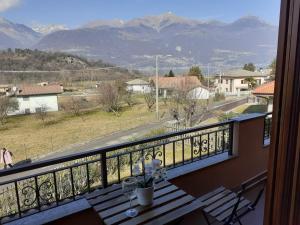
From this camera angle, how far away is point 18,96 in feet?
43.7

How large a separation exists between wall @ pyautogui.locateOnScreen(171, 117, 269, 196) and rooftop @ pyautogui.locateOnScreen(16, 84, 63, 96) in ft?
39.0

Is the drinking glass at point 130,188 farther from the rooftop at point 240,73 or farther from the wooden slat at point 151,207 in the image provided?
the rooftop at point 240,73

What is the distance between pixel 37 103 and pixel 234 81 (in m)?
15.8

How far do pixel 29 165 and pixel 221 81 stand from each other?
65.5ft

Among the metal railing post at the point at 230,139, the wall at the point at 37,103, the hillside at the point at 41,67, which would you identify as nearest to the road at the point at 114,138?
the wall at the point at 37,103

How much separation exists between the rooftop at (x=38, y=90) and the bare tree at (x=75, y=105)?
0.98m

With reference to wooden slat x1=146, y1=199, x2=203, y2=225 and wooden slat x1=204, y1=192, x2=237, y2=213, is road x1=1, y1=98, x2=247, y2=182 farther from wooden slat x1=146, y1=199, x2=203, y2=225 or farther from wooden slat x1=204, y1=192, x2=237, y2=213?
wooden slat x1=146, y1=199, x2=203, y2=225

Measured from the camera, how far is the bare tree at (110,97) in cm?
1467

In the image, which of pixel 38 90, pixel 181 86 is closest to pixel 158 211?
pixel 38 90

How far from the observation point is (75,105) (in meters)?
14.3

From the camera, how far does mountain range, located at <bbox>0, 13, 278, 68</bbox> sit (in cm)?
1648

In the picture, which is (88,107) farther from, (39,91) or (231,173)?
(231,173)

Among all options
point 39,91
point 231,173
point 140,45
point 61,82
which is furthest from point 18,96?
point 231,173

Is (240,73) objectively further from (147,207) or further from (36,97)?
(147,207)
